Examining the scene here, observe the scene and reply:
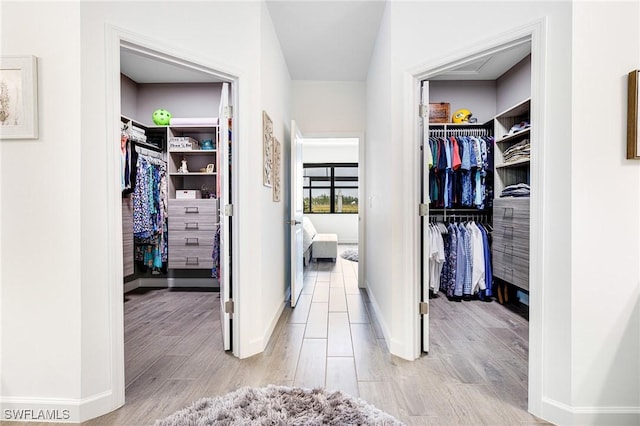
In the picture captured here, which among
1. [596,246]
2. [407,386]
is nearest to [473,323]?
[407,386]

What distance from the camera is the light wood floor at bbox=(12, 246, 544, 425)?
5.56 ft

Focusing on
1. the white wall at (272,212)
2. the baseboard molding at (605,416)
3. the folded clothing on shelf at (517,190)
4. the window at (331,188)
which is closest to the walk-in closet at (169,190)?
the white wall at (272,212)

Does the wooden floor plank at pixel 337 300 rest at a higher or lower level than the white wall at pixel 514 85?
lower

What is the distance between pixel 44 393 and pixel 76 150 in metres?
1.22

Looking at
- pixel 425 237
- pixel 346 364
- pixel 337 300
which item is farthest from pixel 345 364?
pixel 337 300

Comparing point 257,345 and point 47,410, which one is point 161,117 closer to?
point 257,345

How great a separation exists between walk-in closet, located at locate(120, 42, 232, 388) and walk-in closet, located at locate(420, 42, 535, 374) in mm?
2507

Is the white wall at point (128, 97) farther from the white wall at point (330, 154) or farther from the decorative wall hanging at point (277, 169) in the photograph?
the white wall at point (330, 154)

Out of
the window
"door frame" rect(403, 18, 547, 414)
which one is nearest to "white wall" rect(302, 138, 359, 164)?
the window

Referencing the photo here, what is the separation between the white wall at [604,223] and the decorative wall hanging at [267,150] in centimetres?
188

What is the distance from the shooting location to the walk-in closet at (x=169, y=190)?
144 inches

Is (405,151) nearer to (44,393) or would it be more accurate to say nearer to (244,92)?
(244,92)

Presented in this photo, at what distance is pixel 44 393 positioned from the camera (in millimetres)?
1590

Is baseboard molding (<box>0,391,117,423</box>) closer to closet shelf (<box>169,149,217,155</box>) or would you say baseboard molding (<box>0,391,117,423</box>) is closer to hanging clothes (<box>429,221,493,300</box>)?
closet shelf (<box>169,149,217,155</box>)
